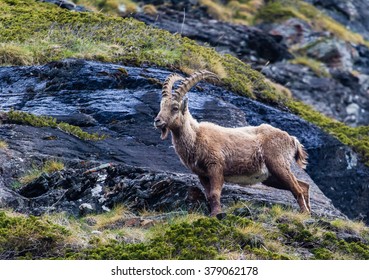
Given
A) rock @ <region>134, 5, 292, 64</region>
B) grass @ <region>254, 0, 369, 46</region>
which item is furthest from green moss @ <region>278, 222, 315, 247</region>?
grass @ <region>254, 0, 369, 46</region>

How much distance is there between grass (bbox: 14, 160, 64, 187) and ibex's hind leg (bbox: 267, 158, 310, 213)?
4.00 metres

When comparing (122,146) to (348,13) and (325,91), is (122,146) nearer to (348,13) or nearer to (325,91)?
(325,91)

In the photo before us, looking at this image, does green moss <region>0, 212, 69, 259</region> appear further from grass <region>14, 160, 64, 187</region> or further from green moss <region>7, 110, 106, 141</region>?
green moss <region>7, 110, 106, 141</region>

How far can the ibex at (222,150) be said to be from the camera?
15.5 meters

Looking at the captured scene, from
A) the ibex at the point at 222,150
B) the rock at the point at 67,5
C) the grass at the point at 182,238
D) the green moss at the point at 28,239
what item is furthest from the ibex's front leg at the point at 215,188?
the rock at the point at 67,5

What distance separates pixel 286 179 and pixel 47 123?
5489 millimetres

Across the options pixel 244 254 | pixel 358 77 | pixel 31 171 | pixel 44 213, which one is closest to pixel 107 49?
pixel 31 171

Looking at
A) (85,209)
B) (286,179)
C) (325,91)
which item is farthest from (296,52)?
(85,209)

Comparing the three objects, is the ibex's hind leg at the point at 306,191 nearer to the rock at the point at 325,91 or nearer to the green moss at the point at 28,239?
the green moss at the point at 28,239

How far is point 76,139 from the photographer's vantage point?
722 inches

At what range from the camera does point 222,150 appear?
1581 cm

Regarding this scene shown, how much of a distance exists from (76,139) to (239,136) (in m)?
3.81

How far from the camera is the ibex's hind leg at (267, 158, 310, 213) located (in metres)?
16.3

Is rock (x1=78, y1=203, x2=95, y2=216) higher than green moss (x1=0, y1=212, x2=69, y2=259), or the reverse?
green moss (x1=0, y1=212, x2=69, y2=259)
